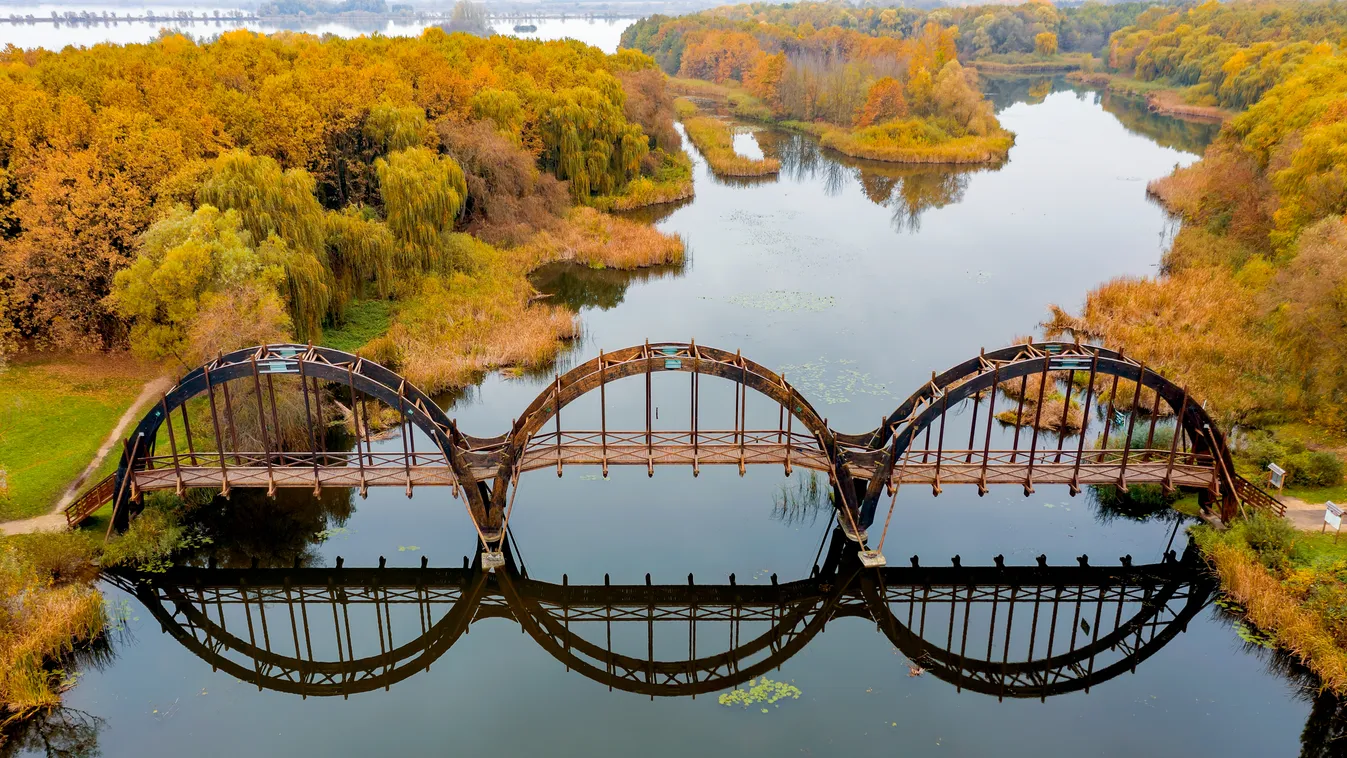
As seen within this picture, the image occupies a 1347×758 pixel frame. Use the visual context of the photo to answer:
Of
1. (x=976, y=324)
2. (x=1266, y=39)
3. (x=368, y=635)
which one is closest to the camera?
(x=368, y=635)

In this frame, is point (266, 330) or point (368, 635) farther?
point (266, 330)

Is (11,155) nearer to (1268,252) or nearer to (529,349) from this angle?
(529,349)

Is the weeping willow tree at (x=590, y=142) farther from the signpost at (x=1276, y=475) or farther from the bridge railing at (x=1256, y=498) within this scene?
the signpost at (x=1276, y=475)

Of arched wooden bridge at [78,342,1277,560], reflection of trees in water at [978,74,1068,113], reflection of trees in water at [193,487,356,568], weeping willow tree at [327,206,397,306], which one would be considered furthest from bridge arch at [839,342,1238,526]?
reflection of trees in water at [978,74,1068,113]

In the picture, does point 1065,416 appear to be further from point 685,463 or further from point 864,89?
point 864,89

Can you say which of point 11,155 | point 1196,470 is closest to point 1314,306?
point 1196,470

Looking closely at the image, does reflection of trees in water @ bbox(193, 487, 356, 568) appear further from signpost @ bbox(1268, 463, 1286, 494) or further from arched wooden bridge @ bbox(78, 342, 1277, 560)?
signpost @ bbox(1268, 463, 1286, 494)

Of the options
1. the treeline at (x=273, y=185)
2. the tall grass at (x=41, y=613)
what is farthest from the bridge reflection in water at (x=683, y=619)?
the treeline at (x=273, y=185)

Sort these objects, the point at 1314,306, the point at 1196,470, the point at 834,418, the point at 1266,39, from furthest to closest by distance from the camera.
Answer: the point at 1266,39, the point at 834,418, the point at 1314,306, the point at 1196,470
